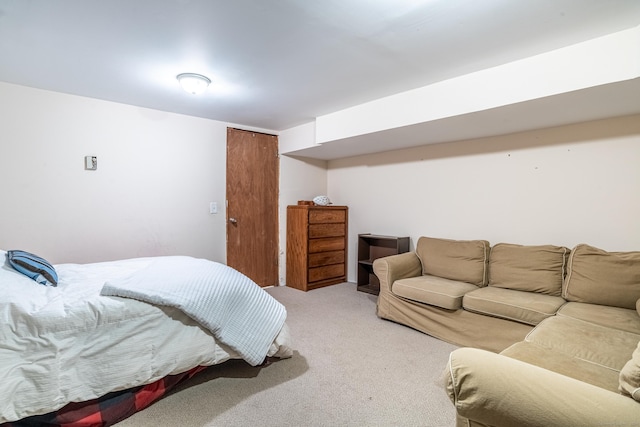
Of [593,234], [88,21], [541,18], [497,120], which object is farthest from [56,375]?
[593,234]

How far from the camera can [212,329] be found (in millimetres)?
1799

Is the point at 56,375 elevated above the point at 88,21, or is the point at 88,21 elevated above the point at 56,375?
the point at 88,21

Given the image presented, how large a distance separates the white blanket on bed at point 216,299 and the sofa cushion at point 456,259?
178 cm

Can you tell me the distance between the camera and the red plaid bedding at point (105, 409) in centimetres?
144

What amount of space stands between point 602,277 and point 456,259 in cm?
107

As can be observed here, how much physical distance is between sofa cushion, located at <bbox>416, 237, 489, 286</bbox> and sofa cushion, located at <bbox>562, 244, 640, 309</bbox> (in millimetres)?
637

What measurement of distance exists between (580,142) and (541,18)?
1.50 meters

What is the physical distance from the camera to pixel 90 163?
9.72ft

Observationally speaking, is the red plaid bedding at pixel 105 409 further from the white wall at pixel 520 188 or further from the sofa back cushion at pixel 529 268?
the white wall at pixel 520 188

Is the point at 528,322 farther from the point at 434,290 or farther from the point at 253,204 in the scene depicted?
the point at 253,204

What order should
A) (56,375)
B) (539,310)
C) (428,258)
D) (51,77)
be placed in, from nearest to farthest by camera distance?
(56,375) < (539,310) < (51,77) < (428,258)

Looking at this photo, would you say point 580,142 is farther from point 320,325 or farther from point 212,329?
point 212,329

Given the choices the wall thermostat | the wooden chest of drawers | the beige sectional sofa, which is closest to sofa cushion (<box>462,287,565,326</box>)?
the beige sectional sofa

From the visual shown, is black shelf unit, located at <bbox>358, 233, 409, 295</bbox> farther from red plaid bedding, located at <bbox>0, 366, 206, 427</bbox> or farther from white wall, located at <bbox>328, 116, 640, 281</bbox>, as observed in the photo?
red plaid bedding, located at <bbox>0, 366, 206, 427</bbox>
